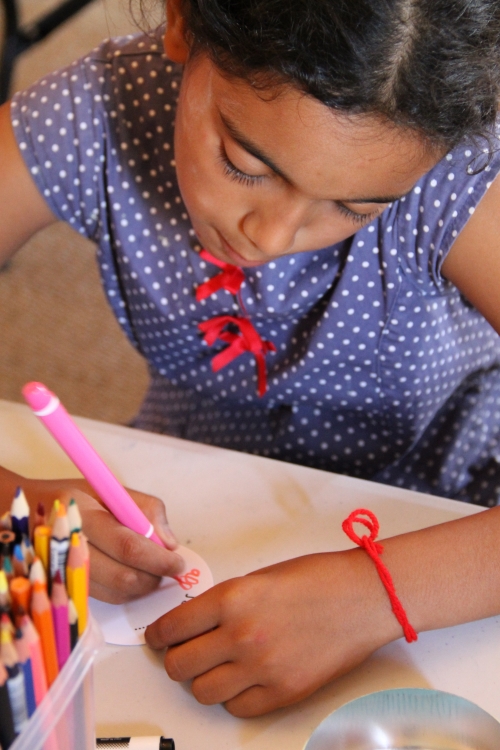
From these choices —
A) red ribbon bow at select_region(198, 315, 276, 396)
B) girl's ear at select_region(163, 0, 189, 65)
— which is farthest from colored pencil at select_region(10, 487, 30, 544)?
red ribbon bow at select_region(198, 315, 276, 396)

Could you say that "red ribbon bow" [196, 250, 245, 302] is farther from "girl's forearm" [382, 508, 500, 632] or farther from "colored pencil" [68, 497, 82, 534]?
"colored pencil" [68, 497, 82, 534]

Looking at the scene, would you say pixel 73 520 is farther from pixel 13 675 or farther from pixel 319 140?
pixel 319 140

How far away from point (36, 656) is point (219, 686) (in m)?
0.21

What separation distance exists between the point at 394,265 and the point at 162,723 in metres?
0.42

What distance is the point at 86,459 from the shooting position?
1.64ft

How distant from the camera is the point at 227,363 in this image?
2.70ft

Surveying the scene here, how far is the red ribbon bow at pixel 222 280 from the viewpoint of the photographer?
748 millimetres

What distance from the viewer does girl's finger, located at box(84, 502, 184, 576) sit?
0.53m

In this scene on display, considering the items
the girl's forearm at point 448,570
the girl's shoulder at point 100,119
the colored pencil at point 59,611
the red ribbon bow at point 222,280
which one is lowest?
the girl's forearm at point 448,570

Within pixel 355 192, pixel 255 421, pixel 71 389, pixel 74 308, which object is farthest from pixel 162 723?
pixel 74 308

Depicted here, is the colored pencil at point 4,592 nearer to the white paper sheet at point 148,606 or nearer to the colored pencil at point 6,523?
the colored pencil at point 6,523

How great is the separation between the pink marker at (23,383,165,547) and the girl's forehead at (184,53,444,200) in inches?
7.9

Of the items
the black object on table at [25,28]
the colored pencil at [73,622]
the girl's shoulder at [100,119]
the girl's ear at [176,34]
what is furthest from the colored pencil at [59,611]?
the black object on table at [25,28]

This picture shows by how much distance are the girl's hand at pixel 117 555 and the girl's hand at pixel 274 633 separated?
0.12 ft
